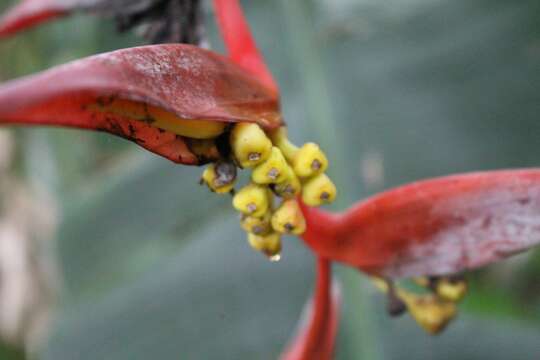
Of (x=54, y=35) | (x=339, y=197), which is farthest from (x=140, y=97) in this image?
(x=54, y=35)

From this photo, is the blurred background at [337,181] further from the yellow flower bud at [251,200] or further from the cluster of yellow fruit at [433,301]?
the yellow flower bud at [251,200]

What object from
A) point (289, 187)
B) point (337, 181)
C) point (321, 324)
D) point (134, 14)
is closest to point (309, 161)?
point (289, 187)

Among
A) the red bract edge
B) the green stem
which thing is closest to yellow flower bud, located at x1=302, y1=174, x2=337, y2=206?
the red bract edge

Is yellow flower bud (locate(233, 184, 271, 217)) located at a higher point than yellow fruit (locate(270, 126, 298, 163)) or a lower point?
lower

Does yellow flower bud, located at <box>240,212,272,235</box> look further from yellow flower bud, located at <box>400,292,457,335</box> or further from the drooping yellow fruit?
yellow flower bud, located at <box>400,292,457,335</box>

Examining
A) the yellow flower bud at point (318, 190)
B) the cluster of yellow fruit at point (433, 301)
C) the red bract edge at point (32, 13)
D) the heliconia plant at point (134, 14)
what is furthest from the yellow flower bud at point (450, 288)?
the red bract edge at point (32, 13)

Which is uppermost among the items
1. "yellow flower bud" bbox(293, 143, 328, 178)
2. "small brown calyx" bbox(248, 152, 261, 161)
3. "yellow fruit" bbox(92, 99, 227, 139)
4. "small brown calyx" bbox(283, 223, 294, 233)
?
"yellow fruit" bbox(92, 99, 227, 139)
